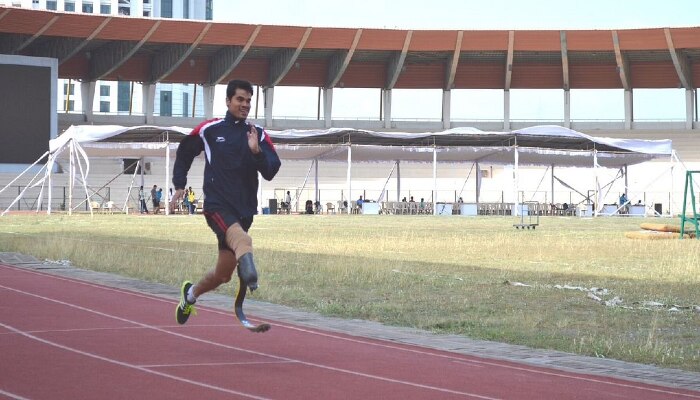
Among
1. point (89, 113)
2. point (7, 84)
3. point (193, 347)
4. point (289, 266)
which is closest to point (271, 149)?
point (193, 347)

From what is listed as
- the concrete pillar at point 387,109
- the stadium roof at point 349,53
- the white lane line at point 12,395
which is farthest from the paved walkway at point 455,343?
the concrete pillar at point 387,109

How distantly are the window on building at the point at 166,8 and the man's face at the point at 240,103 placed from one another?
131 meters

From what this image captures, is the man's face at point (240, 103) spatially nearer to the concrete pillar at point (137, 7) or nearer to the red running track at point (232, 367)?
the red running track at point (232, 367)

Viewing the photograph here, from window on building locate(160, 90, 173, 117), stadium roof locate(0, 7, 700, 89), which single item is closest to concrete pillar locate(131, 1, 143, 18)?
window on building locate(160, 90, 173, 117)

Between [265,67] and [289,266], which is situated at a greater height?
[265,67]

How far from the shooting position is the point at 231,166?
8.33 m

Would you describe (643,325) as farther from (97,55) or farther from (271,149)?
(97,55)

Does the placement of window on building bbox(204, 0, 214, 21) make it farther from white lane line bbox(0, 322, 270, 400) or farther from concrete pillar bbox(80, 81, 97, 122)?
white lane line bbox(0, 322, 270, 400)

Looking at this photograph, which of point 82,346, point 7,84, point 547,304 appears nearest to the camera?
point 82,346

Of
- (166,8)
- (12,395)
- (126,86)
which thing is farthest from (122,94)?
(12,395)

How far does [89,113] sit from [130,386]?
6209 cm

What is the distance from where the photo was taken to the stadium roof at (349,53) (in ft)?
206

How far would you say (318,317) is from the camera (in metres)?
11.3

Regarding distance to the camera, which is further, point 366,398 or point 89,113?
point 89,113
